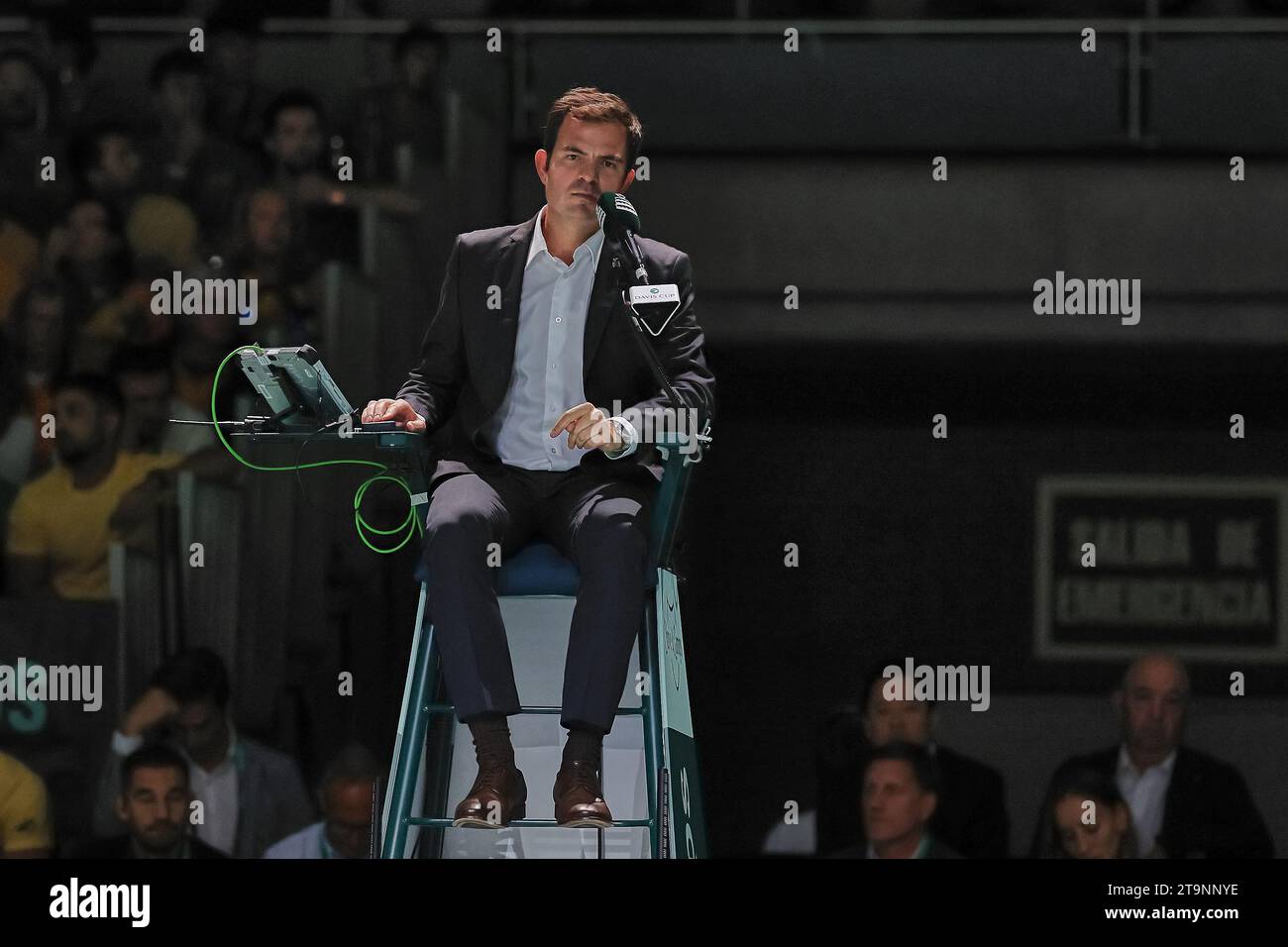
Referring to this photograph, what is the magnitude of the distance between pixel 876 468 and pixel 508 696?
1.88m

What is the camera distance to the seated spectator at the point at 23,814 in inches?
185

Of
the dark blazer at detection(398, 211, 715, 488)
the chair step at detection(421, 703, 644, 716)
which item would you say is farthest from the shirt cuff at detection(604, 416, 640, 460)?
the chair step at detection(421, 703, 644, 716)

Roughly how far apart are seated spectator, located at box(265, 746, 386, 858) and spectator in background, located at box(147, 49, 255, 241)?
1.59 m

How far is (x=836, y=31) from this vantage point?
553 centimetres

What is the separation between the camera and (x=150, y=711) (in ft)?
16.5

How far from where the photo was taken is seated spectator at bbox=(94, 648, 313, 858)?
4965mm

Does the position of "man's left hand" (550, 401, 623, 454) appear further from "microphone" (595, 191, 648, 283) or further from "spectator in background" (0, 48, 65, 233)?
"spectator in background" (0, 48, 65, 233)

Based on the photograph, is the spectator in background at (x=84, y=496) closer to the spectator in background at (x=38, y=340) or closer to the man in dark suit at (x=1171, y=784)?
the spectator in background at (x=38, y=340)

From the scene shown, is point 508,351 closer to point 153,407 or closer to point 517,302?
point 517,302

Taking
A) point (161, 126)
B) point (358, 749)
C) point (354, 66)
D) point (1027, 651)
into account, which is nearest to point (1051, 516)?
point (1027, 651)

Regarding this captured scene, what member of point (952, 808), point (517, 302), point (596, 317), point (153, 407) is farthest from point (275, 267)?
point (952, 808)

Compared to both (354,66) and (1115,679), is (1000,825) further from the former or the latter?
(354,66)

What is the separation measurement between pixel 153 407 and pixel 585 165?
72.8 inches

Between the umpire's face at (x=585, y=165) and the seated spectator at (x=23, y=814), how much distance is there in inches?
70.9
